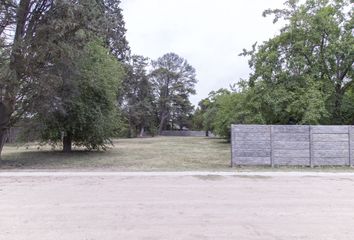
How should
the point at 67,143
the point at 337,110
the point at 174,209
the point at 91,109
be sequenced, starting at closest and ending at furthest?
1. the point at 174,209
2. the point at 91,109
3. the point at 67,143
4. the point at 337,110

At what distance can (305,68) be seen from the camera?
2686 centimetres

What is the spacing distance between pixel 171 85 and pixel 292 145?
264ft

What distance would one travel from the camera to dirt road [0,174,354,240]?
20.2ft

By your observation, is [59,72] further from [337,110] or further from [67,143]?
[337,110]

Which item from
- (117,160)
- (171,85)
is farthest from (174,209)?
(171,85)

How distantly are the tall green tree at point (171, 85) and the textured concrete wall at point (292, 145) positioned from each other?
76.4 meters

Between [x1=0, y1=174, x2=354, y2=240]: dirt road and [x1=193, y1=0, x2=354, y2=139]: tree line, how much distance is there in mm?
13269

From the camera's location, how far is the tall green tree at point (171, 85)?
95438mm

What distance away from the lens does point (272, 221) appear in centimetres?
697

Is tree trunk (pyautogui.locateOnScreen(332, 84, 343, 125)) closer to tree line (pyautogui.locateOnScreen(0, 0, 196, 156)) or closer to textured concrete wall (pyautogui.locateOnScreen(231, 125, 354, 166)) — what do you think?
textured concrete wall (pyautogui.locateOnScreen(231, 125, 354, 166))

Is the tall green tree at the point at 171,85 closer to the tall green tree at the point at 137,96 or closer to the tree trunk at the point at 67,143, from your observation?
the tall green tree at the point at 137,96

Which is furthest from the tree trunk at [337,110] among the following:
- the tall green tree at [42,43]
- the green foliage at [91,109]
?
the tall green tree at [42,43]

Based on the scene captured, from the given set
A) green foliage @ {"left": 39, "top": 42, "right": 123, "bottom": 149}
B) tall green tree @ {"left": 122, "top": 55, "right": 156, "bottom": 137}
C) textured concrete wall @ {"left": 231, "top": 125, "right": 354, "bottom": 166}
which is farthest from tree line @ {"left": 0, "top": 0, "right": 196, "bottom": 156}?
tall green tree @ {"left": 122, "top": 55, "right": 156, "bottom": 137}

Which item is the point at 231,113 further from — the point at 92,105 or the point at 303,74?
the point at 92,105
